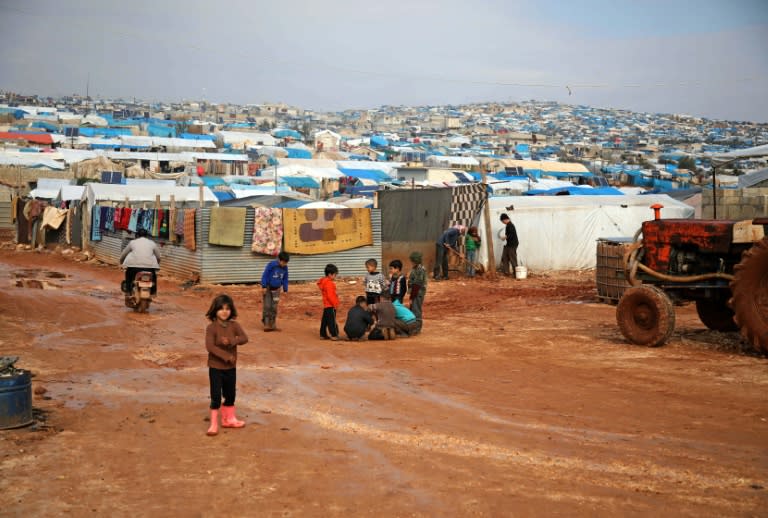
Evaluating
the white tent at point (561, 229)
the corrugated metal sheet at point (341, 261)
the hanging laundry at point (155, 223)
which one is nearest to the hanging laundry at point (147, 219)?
the hanging laundry at point (155, 223)

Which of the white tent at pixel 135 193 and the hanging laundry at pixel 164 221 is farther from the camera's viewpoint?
the white tent at pixel 135 193

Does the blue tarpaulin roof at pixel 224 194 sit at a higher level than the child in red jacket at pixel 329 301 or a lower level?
higher

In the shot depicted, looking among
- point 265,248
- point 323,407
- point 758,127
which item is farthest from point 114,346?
point 758,127

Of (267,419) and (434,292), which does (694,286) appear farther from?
(434,292)

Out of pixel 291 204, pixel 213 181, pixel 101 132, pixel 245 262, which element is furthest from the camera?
pixel 101 132

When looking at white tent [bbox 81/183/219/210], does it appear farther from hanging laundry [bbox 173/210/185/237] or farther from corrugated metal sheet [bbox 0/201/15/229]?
corrugated metal sheet [bbox 0/201/15/229]

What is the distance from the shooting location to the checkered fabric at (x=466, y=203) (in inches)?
889

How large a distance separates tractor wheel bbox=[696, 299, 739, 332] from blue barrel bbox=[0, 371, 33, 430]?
9.38 metres

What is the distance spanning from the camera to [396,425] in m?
7.59

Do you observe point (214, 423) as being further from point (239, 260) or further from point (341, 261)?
point (341, 261)

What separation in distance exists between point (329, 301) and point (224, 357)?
5386 millimetres

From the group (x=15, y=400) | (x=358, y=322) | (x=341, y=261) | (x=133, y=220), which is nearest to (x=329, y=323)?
(x=358, y=322)

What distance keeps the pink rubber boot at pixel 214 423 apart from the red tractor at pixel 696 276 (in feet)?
21.9

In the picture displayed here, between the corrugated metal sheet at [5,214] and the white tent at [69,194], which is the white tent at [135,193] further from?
Answer: the corrugated metal sheet at [5,214]
